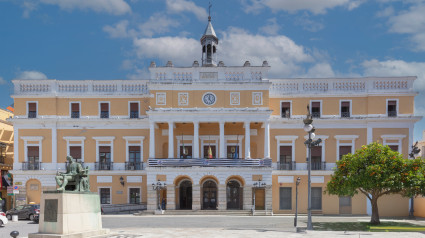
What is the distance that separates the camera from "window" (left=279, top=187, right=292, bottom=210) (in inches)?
1517

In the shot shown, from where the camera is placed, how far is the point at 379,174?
25.6 m

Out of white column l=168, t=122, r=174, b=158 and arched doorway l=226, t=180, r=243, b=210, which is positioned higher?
white column l=168, t=122, r=174, b=158

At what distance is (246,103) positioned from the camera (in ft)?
123

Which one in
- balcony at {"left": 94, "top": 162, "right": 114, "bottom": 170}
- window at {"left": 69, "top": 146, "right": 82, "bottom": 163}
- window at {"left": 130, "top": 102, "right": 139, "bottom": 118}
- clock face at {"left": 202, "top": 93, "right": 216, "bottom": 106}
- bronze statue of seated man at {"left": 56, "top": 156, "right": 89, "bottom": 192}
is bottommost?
balcony at {"left": 94, "top": 162, "right": 114, "bottom": 170}

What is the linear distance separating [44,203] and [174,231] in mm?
7137

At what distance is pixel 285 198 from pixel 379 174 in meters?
13.9

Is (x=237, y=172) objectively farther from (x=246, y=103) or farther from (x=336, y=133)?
(x=336, y=133)

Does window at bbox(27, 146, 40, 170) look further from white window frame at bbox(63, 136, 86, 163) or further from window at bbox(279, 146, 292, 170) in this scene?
window at bbox(279, 146, 292, 170)

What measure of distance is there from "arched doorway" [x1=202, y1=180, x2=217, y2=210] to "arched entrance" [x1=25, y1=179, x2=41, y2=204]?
1465cm

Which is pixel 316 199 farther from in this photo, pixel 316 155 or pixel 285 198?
pixel 316 155

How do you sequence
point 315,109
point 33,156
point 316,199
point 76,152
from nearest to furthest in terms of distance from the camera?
point 316,199 < point 315,109 < point 33,156 < point 76,152

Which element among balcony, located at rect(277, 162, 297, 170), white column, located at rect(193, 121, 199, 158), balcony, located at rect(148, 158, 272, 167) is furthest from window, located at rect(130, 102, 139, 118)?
balcony, located at rect(277, 162, 297, 170)

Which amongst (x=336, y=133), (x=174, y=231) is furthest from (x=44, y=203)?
(x=336, y=133)

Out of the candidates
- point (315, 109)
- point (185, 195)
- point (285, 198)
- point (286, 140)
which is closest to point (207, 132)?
point (185, 195)
